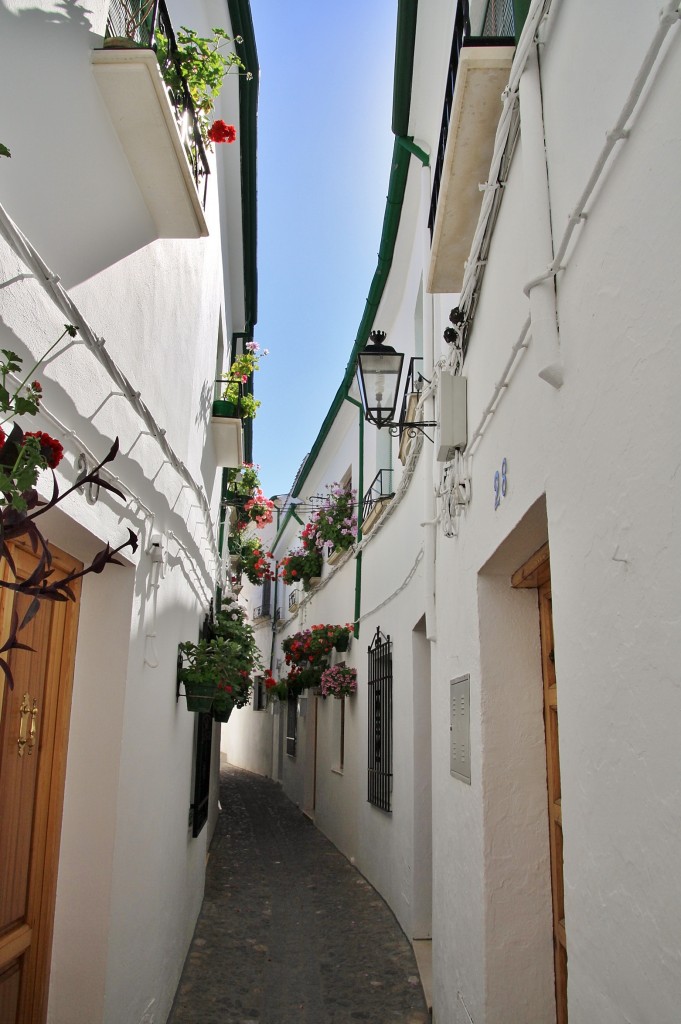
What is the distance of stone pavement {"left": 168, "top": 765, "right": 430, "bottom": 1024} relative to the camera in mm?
5551

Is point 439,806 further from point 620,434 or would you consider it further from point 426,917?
point 620,434

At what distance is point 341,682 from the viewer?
406 inches

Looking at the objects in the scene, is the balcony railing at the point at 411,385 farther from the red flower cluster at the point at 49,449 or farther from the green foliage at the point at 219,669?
the red flower cluster at the point at 49,449

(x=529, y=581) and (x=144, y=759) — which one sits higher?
(x=529, y=581)

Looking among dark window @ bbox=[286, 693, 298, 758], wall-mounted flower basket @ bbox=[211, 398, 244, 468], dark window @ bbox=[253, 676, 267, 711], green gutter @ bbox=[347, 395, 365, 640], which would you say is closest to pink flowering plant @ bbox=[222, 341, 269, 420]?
wall-mounted flower basket @ bbox=[211, 398, 244, 468]

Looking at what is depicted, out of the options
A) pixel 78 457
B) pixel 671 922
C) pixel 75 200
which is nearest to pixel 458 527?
pixel 78 457

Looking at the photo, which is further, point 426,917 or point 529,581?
point 426,917

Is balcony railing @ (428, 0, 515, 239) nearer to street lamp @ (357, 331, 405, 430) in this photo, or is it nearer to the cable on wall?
street lamp @ (357, 331, 405, 430)

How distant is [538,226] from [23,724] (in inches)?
101

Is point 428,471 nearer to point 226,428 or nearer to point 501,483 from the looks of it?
point 226,428

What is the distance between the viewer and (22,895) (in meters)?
3.31

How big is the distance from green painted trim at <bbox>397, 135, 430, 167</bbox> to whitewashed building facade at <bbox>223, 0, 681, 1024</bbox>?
0.03m

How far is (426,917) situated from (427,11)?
6428 mm

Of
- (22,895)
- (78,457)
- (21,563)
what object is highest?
(78,457)
